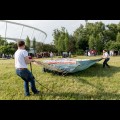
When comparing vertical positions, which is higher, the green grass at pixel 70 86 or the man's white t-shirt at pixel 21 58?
the man's white t-shirt at pixel 21 58

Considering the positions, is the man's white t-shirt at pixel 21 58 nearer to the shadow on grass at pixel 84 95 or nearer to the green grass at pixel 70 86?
the green grass at pixel 70 86

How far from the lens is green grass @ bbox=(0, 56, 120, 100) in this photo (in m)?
8.16

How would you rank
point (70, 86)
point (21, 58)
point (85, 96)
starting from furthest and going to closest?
point (70, 86), point (85, 96), point (21, 58)

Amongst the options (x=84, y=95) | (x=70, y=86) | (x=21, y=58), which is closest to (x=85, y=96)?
(x=84, y=95)

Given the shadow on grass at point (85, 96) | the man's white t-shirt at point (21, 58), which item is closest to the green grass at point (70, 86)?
the shadow on grass at point (85, 96)

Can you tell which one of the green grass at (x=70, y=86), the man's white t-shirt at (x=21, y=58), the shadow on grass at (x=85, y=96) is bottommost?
the shadow on grass at (x=85, y=96)

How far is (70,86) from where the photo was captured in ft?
30.5

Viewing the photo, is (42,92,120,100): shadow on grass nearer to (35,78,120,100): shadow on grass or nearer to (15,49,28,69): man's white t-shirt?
(35,78,120,100): shadow on grass

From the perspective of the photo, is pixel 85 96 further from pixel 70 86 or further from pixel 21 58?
pixel 21 58

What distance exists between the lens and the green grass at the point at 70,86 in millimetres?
8156

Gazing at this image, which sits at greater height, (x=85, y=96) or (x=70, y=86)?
(x=70, y=86)
